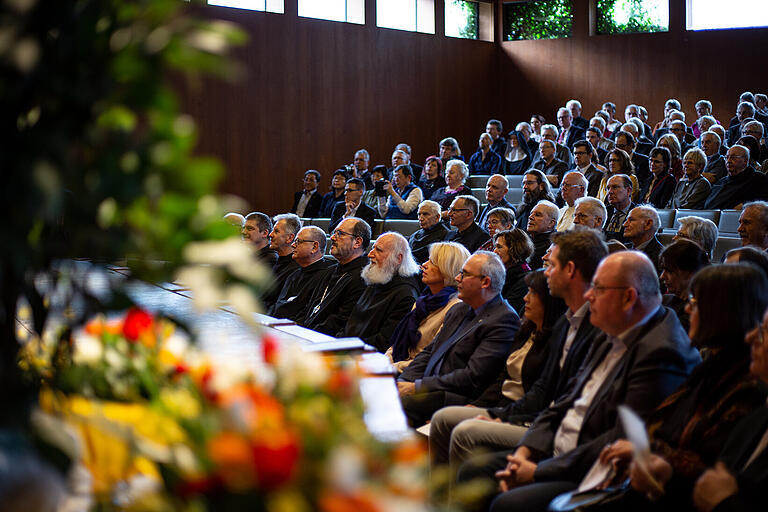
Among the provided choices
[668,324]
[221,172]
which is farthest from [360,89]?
[221,172]

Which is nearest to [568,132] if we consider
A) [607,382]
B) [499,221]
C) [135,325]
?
[499,221]

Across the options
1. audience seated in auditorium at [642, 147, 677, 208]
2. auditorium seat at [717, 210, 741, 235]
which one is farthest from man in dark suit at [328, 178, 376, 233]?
auditorium seat at [717, 210, 741, 235]

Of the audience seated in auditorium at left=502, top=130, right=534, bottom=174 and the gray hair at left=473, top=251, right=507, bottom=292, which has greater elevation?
the audience seated in auditorium at left=502, top=130, right=534, bottom=174

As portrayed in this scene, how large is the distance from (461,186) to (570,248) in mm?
5855

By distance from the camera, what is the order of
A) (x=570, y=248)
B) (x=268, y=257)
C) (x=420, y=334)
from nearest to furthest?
1. (x=570, y=248)
2. (x=420, y=334)
3. (x=268, y=257)

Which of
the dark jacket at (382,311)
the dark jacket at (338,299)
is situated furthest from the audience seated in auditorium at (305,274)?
the dark jacket at (382,311)

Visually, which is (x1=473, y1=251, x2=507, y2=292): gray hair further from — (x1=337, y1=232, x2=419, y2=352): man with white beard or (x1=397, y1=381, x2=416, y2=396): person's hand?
(x1=337, y1=232, x2=419, y2=352): man with white beard

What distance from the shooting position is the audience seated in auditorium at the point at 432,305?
14.3ft

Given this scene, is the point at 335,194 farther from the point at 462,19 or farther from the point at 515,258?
the point at 462,19

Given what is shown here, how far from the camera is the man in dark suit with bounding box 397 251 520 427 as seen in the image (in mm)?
3656

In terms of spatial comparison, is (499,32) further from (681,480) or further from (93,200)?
(93,200)

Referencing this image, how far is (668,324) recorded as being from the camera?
2.62 m

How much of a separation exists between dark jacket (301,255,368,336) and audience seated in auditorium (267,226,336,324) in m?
0.22

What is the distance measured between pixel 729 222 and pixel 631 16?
9674mm
